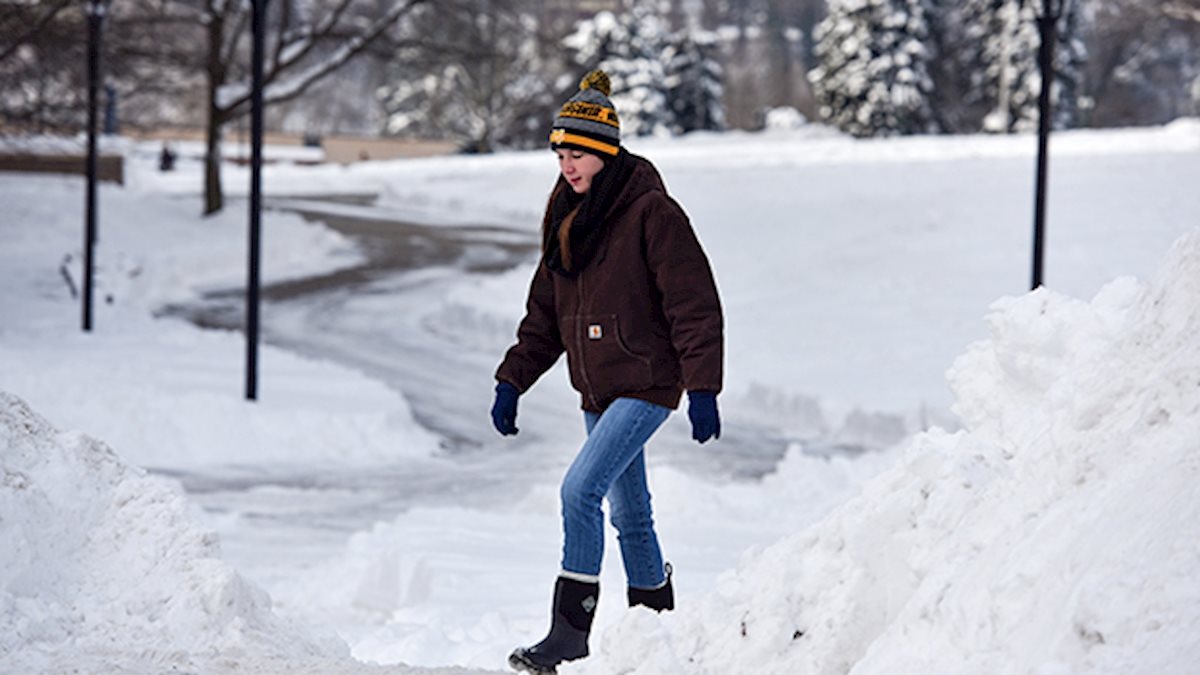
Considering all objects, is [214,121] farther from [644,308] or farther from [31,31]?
[644,308]

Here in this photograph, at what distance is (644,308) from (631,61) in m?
51.9

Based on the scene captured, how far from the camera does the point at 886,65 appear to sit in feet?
173

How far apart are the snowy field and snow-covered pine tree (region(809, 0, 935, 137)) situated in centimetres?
2168

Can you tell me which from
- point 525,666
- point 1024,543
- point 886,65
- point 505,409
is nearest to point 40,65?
point 505,409

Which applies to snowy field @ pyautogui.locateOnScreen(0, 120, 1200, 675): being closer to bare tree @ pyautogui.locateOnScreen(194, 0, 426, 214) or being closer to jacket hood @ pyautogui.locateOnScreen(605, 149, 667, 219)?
jacket hood @ pyautogui.locateOnScreen(605, 149, 667, 219)

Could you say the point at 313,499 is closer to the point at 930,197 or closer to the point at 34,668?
the point at 34,668

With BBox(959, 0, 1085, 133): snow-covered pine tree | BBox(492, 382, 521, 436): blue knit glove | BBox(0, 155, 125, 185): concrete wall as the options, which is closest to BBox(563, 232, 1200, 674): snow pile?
BBox(492, 382, 521, 436): blue knit glove

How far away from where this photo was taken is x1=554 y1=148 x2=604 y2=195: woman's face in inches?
207

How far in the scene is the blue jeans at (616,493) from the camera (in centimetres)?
519

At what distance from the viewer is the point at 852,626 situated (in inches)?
169

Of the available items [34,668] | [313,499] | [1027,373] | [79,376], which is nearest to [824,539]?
[1027,373]

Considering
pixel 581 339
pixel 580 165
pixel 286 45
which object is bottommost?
pixel 581 339

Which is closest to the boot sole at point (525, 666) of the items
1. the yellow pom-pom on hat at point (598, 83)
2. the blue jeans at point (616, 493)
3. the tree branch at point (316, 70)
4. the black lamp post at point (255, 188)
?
the blue jeans at point (616, 493)

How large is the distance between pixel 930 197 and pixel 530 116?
117ft
